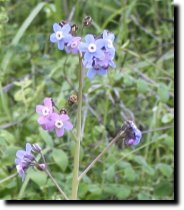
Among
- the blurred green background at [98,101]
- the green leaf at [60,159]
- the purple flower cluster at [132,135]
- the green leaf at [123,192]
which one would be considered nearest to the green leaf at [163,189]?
the blurred green background at [98,101]

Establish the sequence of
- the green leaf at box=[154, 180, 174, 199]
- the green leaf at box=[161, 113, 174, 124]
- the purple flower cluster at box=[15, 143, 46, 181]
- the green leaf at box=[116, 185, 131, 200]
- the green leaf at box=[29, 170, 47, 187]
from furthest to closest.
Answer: the green leaf at box=[161, 113, 174, 124]
the green leaf at box=[154, 180, 174, 199]
the green leaf at box=[116, 185, 131, 200]
the green leaf at box=[29, 170, 47, 187]
the purple flower cluster at box=[15, 143, 46, 181]

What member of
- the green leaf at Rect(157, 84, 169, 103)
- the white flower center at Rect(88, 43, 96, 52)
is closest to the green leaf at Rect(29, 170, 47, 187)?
the green leaf at Rect(157, 84, 169, 103)

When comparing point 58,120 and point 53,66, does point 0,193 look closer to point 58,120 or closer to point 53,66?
point 53,66

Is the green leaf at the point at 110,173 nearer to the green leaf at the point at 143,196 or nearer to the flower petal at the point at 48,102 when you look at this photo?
the green leaf at the point at 143,196

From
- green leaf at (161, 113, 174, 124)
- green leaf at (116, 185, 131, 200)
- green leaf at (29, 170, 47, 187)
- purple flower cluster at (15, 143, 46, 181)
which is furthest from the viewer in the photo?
green leaf at (161, 113, 174, 124)

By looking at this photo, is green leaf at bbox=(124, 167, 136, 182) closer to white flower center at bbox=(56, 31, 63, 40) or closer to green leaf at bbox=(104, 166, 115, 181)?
green leaf at bbox=(104, 166, 115, 181)

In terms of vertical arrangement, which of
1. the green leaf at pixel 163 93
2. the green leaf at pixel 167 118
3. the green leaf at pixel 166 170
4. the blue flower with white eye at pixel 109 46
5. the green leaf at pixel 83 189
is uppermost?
the green leaf at pixel 163 93

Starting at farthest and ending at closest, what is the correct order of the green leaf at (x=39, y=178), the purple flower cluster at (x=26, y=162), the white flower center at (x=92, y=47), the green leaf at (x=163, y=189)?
the green leaf at (x=163, y=189)
the green leaf at (x=39, y=178)
the purple flower cluster at (x=26, y=162)
the white flower center at (x=92, y=47)
